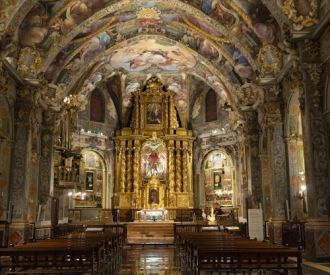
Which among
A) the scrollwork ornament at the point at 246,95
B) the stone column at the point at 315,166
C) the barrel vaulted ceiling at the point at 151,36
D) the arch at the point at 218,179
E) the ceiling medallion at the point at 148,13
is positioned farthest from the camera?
the arch at the point at 218,179

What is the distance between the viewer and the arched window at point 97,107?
29109mm

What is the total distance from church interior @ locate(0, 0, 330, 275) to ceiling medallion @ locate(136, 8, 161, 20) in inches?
2.8

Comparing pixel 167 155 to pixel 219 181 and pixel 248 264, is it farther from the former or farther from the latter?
pixel 248 264

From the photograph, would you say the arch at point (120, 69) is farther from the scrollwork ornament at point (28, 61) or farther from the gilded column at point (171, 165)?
the gilded column at point (171, 165)

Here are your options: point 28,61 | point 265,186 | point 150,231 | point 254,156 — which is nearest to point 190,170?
point 150,231

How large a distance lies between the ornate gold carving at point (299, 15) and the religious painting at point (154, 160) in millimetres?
18902

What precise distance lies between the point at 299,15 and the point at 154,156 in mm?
19250

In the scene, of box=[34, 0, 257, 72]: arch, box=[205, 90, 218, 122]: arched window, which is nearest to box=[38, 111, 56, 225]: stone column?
box=[34, 0, 257, 72]: arch

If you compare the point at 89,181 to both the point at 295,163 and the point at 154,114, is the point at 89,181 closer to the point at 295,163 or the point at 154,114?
the point at 154,114

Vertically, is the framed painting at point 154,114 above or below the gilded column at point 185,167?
above

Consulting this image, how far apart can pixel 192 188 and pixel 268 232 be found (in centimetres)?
1275

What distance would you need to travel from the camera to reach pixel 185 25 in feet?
64.4

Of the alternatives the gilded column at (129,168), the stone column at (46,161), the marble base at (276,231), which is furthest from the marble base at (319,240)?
the gilded column at (129,168)

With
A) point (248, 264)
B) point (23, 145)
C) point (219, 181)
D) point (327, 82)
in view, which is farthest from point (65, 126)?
point (248, 264)
